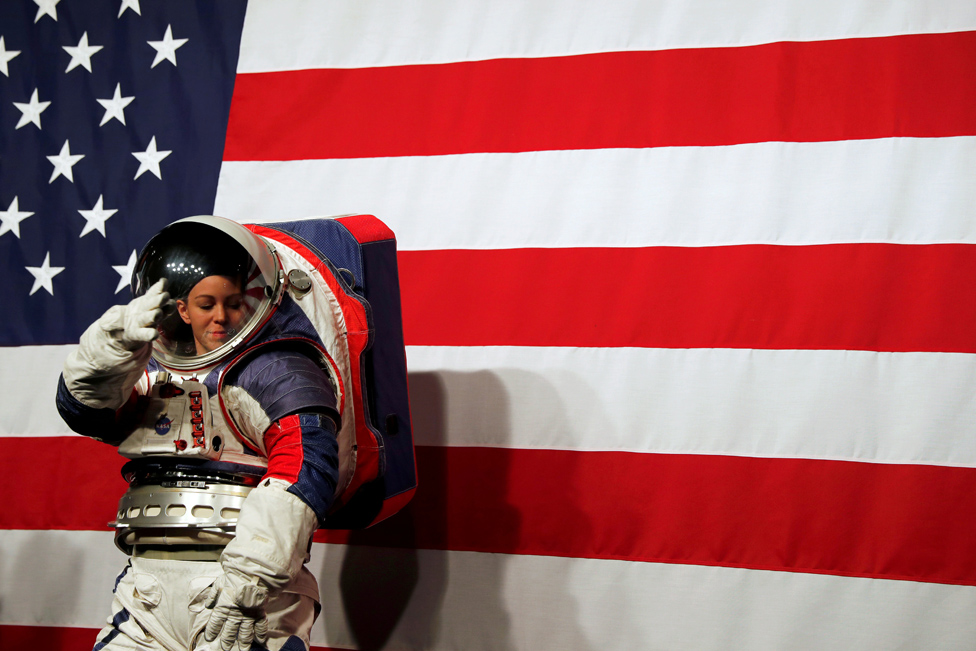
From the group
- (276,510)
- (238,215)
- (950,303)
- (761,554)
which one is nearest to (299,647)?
(276,510)

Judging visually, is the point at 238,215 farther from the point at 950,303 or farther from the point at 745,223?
the point at 950,303

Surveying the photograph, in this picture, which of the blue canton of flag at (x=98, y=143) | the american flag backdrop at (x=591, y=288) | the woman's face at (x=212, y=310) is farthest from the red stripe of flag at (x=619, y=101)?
the woman's face at (x=212, y=310)

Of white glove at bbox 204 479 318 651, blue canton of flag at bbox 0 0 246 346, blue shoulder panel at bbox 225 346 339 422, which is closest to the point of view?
white glove at bbox 204 479 318 651

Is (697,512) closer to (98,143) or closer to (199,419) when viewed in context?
(199,419)

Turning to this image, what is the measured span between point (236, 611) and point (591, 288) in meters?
1.11

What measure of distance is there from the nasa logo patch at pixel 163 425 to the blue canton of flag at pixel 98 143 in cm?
99

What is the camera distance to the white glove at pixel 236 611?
1.07m

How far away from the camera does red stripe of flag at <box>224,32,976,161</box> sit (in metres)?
1.79

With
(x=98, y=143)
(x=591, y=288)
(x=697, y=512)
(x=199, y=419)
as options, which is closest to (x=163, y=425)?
(x=199, y=419)

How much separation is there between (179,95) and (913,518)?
2163 mm

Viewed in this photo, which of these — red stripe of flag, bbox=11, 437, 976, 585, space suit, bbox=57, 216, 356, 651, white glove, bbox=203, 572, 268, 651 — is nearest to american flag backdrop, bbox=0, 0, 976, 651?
red stripe of flag, bbox=11, 437, 976, 585

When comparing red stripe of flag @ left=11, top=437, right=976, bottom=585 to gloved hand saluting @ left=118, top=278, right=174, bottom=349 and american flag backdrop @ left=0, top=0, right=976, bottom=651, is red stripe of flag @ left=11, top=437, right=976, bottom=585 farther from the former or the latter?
gloved hand saluting @ left=118, top=278, right=174, bottom=349

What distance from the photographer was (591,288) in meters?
1.87

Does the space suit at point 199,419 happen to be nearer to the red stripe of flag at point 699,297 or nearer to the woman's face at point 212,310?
the woman's face at point 212,310
